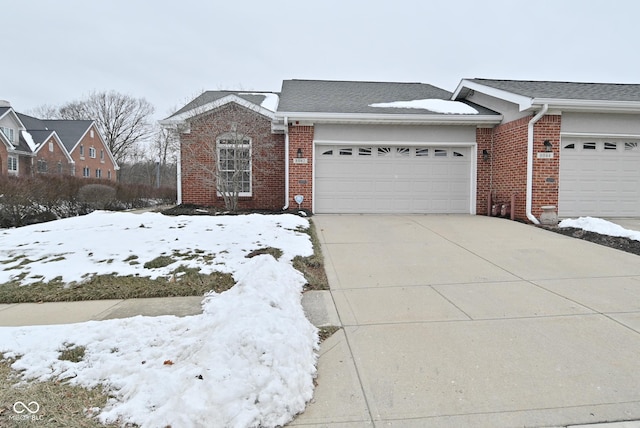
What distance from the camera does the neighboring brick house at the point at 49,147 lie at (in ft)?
95.5

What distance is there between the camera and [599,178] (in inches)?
422

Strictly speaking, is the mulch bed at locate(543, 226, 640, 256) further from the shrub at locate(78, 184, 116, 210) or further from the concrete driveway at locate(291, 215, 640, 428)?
the shrub at locate(78, 184, 116, 210)

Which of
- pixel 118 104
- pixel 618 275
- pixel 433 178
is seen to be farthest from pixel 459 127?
pixel 118 104

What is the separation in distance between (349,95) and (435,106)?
3.20 metres

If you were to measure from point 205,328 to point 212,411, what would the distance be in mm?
1315

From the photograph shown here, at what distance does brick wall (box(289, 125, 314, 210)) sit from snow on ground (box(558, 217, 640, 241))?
6.72 meters

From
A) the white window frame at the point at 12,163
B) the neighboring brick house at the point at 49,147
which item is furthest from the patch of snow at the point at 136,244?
the white window frame at the point at 12,163

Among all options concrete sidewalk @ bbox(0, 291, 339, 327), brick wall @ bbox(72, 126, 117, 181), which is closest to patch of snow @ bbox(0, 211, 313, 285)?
concrete sidewalk @ bbox(0, 291, 339, 327)

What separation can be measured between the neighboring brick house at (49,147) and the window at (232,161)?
17.3 metres

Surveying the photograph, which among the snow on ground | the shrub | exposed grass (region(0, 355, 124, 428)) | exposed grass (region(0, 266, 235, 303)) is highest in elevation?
the shrub

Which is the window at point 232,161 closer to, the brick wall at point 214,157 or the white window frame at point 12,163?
the brick wall at point 214,157

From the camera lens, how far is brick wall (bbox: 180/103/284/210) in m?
12.5

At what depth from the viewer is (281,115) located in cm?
1118

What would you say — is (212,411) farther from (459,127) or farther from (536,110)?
(459,127)
